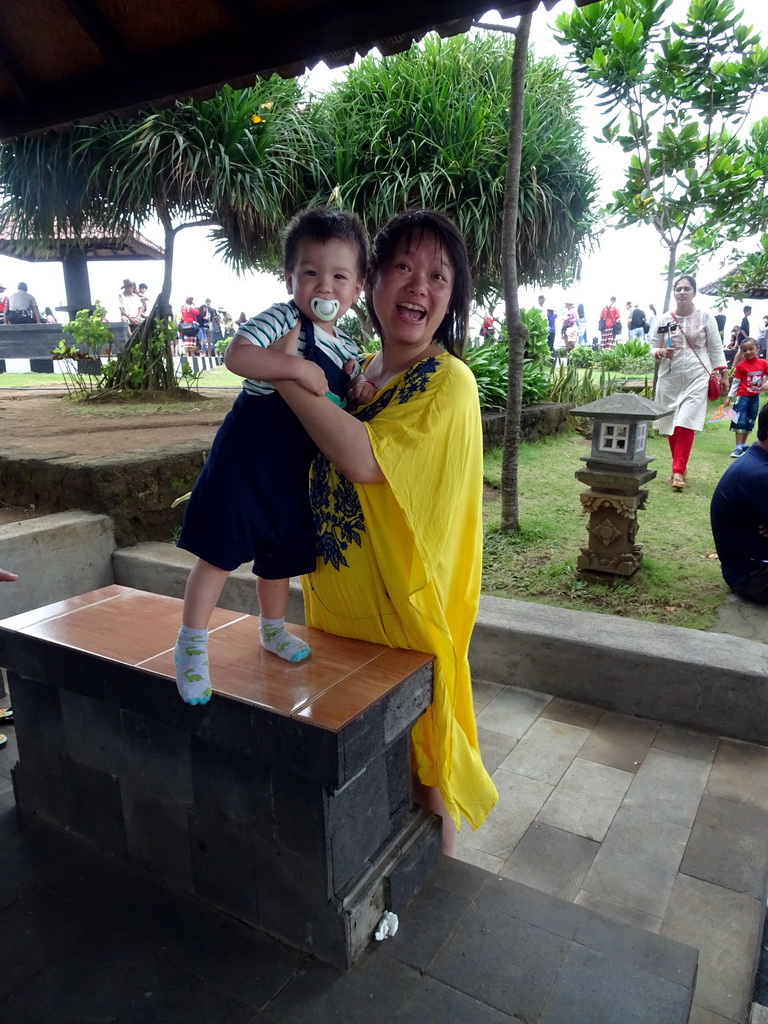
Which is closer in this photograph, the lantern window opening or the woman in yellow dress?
the woman in yellow dress

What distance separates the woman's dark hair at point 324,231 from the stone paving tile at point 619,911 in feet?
6.08

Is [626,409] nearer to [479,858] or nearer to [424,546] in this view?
[479,858]

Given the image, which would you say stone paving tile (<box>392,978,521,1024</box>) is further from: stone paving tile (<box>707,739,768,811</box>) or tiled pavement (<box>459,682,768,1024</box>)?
stone paving tile (<box>707,739,768,811</box>)

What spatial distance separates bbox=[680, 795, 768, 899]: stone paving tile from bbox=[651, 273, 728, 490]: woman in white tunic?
413 cm

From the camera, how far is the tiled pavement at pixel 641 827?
6.25 feet

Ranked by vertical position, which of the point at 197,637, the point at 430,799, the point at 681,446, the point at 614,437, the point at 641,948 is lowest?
the point at 641,948

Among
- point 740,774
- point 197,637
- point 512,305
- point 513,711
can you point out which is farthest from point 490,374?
point 197,637

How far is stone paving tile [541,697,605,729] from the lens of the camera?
2.96m

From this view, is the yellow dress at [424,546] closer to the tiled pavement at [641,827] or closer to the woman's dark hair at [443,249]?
the woman's dark hair at [443,249]

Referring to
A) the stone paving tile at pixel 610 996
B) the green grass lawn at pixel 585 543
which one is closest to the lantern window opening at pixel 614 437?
the green grass lawn at pixel 585 543

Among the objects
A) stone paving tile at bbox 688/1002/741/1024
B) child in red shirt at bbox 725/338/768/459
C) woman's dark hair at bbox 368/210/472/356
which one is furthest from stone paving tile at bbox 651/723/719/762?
child in red shirt at bbox 725/338/768/459

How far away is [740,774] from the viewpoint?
256 cm

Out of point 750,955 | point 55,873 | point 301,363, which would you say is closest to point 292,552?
point 301,363

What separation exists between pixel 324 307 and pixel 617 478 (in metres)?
2.80
